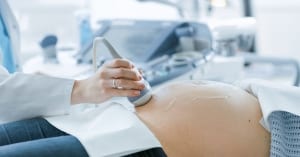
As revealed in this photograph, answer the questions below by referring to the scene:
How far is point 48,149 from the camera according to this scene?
2.87ft

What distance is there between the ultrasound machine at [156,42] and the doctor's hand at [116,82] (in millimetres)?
738

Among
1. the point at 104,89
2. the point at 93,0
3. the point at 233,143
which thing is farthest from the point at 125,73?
the point at 93,0

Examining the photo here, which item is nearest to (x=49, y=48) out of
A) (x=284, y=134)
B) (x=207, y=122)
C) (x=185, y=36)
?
(x=185, y=36)

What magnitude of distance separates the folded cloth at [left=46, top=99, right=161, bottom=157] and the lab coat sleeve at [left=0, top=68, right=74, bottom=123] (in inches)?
1.6

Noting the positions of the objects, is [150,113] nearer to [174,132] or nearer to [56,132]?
[174,132]

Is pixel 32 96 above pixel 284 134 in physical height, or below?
above

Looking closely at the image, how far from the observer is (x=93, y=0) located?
2.84 m

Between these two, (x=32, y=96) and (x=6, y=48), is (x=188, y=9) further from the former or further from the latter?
(x=32, y=96)

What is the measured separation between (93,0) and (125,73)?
6.25 ft

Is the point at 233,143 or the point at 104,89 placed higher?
the point at 104,89

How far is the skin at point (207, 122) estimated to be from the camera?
3.27ft

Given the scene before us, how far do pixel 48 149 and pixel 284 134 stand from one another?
0.52 meters

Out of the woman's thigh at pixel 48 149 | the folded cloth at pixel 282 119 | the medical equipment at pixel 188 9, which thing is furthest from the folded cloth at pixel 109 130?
the medical equipment at pixel 188 9

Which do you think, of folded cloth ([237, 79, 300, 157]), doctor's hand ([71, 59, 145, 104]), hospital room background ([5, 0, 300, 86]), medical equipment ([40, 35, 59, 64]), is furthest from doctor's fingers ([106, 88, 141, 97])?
medical equipment ([40, 35, 59, 64])
